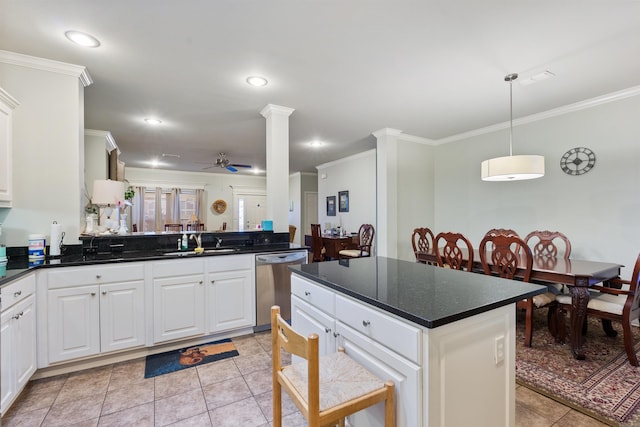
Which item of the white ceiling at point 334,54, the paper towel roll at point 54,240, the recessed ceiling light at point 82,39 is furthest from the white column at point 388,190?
the paper towel roll at point 54,240

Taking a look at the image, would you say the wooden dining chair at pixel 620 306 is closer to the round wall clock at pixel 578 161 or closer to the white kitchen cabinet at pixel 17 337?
the round wall clock at pixel 578 161

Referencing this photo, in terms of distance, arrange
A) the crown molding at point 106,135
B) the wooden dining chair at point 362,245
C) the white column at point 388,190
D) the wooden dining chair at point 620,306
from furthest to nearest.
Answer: the wooden dining chair at point 362,245
the white column at point 388,190
the crown molding at point 106,135
the wooden dining chair at point 620,306

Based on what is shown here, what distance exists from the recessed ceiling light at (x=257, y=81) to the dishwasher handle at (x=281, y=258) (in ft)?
5.87

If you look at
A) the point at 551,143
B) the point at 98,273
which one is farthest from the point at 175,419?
the point at 551,143

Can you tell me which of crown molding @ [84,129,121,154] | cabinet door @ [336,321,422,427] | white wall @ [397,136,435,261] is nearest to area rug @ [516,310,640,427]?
cabinet door @ [336,321,422,427]

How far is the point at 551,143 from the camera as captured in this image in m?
3.88

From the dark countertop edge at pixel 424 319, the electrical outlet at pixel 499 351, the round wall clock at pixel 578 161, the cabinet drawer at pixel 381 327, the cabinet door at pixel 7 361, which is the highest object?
the round wall clock at pixel 578 161

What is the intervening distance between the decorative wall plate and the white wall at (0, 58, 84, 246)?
20.4 ft

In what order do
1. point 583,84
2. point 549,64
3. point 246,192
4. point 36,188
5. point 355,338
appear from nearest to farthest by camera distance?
point 355,338
point 36,188
point 549,64
point 583,84
point 246,192

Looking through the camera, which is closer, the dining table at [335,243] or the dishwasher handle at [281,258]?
the dishwasher handle at [281,258]

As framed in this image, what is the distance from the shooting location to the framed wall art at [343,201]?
706cm

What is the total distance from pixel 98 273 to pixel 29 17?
1870 millimetres

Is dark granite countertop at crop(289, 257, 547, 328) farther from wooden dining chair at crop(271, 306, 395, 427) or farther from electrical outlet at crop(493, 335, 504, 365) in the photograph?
wooden dining chair at crop(271, 306, 395, 427)

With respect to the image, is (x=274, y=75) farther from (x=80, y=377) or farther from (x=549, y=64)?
(x=80, y=377)
